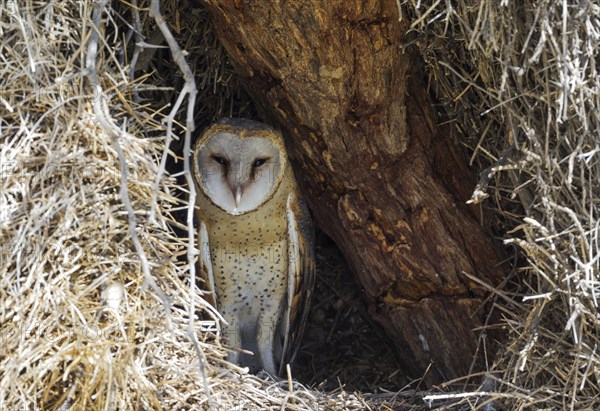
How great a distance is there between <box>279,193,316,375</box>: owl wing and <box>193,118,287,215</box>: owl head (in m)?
0.12

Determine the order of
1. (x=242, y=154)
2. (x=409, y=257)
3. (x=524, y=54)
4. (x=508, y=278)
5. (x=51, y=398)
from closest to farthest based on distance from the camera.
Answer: (x=51, y=398) < (x=524, y=54) < (x=508, y=278) < (x=409, y=257) < (x=242, y=154)

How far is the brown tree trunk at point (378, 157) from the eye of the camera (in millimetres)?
2477

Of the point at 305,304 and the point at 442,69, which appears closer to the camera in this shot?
the point at 442,69

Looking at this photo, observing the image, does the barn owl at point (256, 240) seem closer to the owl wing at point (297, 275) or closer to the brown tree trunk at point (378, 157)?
the owl wing at point (297, 275)

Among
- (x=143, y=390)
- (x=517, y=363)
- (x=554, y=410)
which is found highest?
(x=143, y=390)

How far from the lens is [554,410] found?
2186mm

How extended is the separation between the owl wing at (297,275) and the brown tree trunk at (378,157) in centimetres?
11

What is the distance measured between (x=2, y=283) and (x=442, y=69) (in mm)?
1411

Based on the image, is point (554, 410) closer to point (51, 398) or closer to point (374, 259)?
point (374, 259)

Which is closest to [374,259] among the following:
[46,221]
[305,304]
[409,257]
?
[409,257]

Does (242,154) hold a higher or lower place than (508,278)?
higher

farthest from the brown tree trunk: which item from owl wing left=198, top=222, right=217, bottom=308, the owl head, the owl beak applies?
owl wing left=198, top=222, right=217, bottom=308

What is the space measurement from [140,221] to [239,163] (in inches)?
28.7

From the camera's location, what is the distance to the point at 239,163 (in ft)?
9.77
